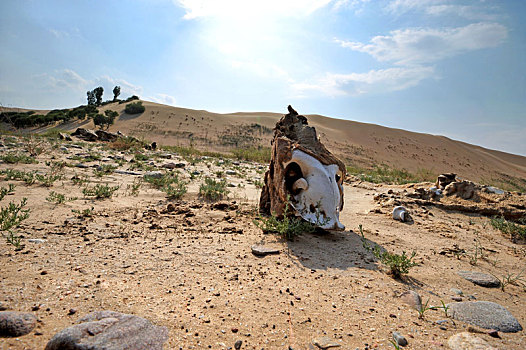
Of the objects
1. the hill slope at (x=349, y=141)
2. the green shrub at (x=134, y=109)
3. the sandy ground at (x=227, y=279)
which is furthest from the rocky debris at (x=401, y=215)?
the green shrub at (x=134, y=109)

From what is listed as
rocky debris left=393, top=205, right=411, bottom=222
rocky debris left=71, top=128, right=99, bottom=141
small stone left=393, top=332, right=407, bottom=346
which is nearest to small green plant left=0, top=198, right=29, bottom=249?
small stone left=393, top=332, right=407, bottom=346

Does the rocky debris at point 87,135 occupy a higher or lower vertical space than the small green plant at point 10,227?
higher

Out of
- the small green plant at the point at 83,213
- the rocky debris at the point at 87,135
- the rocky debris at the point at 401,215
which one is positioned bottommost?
the small green plant at the point at 83,213

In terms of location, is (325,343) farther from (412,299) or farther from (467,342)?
(412,299)

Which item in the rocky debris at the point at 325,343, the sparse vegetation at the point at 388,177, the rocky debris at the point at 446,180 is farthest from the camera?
the sparse vegetation at the point at 388,177

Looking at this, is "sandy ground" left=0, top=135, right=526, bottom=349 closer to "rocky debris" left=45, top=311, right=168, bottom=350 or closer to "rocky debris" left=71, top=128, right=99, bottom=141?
"rocky debris" left=45, top=311, right=168, bottom=350

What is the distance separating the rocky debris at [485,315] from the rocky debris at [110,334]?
2024mm

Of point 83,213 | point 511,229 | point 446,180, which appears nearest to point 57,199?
point 83,213

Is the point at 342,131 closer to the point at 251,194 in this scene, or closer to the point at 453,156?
the point at 453,156

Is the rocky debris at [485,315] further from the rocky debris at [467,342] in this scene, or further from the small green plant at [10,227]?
the small green plant at [10,227]

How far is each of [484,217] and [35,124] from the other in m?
42.5

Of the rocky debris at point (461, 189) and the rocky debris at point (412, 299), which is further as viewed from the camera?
the rocky debris at point (461, 189)

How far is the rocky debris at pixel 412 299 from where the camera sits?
1941 mm

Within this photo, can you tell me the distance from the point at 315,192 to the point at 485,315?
1890 mm
